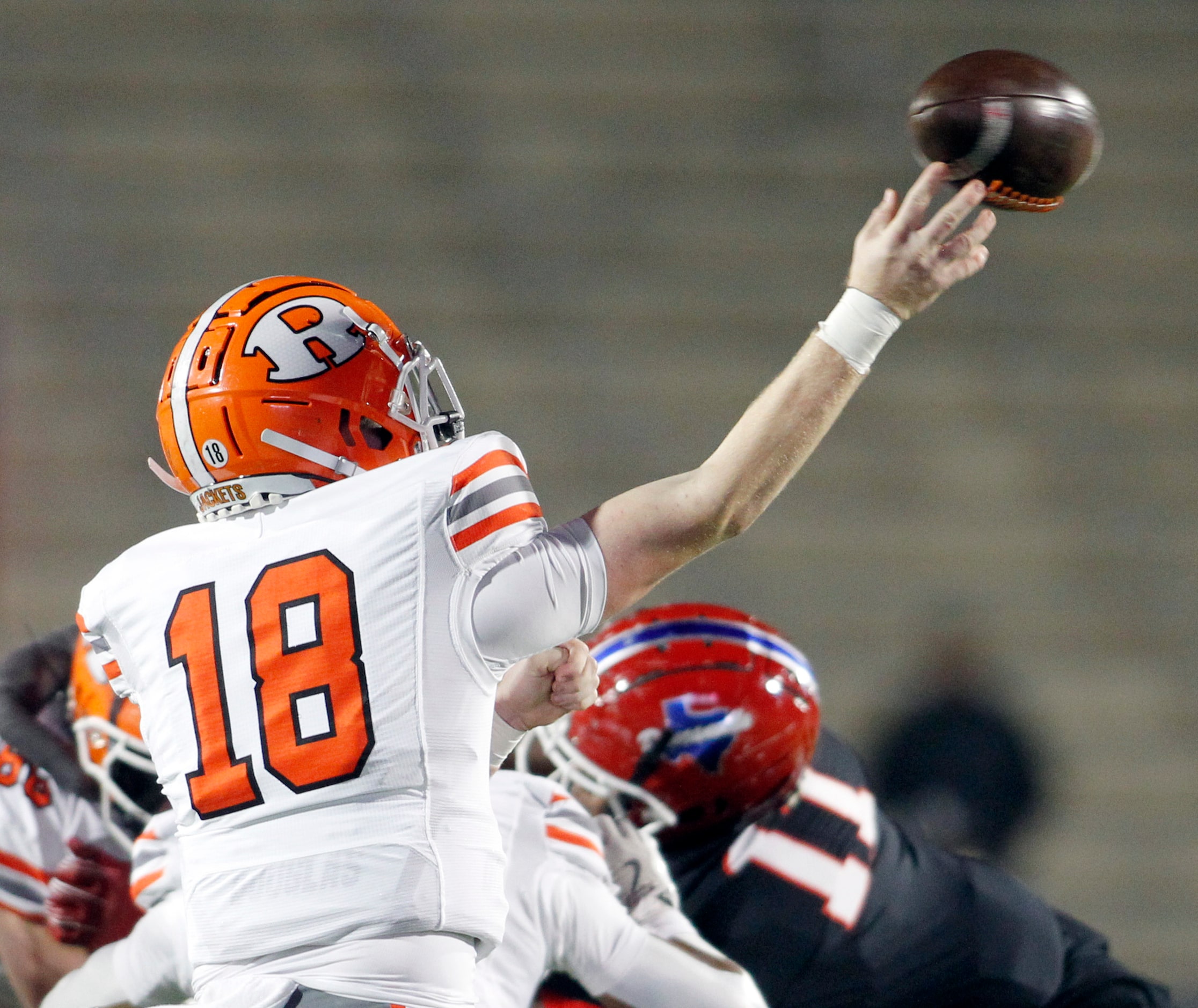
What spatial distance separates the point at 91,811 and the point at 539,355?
2.97m

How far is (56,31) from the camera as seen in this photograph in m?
5.84

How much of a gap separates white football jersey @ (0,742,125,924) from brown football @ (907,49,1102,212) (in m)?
2.50

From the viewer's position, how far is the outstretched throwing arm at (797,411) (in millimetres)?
1524

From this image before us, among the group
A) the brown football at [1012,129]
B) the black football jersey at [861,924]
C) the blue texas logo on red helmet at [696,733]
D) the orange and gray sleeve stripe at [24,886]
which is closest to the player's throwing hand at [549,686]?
the brown football at [1012,129]

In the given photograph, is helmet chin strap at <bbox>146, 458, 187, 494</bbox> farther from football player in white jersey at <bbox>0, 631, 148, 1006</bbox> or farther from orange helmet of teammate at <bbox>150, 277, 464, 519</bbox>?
football player in white jersey at <bbox>0, 631, 148, 1006</bbox>

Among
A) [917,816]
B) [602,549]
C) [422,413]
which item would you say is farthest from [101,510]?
[602,549]

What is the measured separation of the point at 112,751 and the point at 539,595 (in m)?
1.90

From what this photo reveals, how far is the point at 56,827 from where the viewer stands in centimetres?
333

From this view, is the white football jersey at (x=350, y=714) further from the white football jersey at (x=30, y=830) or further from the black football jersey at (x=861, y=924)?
the white football jersey at (x=30, y=830)

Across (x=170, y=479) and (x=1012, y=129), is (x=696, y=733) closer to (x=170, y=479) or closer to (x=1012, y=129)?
(x=170, y=479)

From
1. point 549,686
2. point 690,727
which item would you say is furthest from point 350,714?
point 690,727

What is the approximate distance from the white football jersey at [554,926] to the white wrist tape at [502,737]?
1.00ft

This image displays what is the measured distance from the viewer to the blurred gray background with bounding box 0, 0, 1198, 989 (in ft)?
18.6

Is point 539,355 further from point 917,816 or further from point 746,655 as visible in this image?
point 746,655
